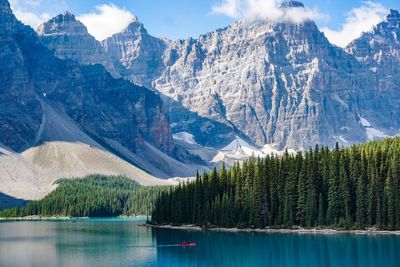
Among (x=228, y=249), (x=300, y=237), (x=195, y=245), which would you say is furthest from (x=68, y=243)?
(x=300, y=237)

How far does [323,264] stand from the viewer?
299 ft

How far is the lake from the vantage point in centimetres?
9631

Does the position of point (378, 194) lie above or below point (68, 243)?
above

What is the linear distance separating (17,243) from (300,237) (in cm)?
5711

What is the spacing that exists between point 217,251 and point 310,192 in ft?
125

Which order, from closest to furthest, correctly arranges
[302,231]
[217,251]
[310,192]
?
[217,251], [302,231], [310,192]

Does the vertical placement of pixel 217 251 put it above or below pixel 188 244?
below

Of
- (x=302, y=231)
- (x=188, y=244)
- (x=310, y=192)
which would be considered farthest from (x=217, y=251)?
(x=310, y=192)

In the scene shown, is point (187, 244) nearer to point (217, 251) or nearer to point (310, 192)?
point (217, 251)

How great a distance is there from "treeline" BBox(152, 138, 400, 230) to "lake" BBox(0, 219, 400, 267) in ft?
34.8

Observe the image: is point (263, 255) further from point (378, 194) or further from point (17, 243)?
point (17, 243)

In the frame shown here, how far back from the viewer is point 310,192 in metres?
142

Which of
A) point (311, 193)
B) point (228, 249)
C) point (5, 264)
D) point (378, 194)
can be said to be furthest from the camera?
point (311, 193)

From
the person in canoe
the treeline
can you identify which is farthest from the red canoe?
the treeline
